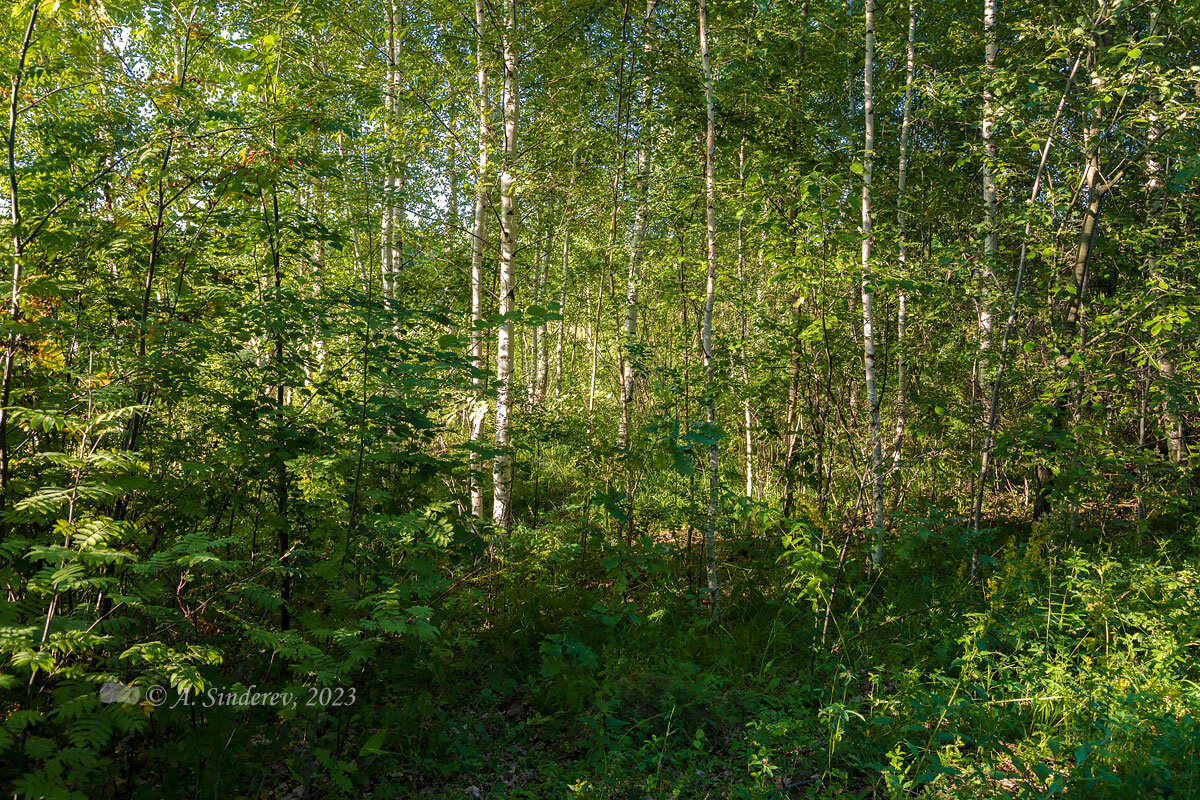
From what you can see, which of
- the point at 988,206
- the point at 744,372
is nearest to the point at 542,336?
the point at 744,372

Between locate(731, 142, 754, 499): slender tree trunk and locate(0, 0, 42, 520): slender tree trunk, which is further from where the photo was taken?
locate(731, 142, 754, 499): slender tree trunk

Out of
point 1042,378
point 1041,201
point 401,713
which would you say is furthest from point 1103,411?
point 401,713

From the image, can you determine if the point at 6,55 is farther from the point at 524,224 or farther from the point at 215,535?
the point at 524,224

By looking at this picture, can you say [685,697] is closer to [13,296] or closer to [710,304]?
[710,304]

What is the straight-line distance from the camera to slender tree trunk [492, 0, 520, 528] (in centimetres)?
511

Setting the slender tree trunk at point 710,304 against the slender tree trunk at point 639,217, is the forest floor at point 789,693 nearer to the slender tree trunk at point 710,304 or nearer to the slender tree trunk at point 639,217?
the slender tree trunk at point 710,304

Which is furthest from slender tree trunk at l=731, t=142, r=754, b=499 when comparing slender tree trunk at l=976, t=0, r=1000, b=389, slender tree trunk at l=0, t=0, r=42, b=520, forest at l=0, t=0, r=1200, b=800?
slender tree trunk at l=0, t=0, r=42, b=520

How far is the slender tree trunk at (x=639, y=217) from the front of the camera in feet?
17.3

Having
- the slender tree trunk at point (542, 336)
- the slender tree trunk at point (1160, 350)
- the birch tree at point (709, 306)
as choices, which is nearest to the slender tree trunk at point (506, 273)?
the birch tree at point (709, 306)

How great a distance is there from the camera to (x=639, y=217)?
7762mm

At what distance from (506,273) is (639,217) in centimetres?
302

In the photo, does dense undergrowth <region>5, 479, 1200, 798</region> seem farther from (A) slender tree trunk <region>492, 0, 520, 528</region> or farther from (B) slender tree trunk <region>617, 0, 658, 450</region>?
(B) slender tree trunk <region>617, 0, 658, 450</region>

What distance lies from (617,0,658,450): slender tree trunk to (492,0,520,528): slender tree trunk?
1.06 meters

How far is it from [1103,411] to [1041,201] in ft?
8.00
